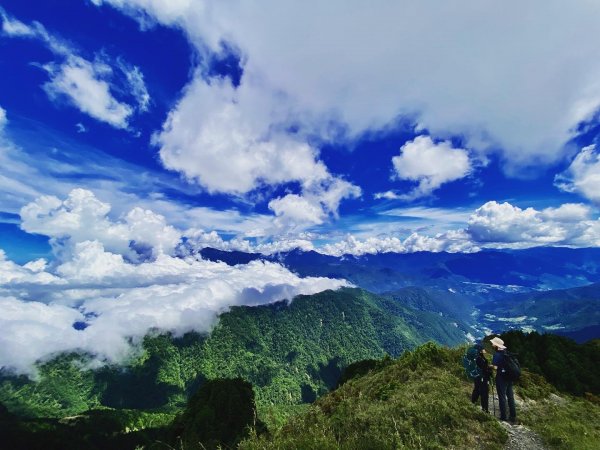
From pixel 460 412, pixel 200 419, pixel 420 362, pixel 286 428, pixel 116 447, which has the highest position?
pixel 420 362

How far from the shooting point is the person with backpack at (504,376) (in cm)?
1522

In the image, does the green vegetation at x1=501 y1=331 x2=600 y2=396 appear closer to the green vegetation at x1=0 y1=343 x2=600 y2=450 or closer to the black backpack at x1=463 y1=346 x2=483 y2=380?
the green vegetation at x1=0 y1=343 x2=600 y2=450

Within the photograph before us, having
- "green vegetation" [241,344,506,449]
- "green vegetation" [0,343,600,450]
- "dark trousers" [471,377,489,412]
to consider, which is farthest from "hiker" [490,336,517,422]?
"green vegetation" [241,344,506,449]

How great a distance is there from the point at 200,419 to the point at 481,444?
78201 mm

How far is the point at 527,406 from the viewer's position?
58.6 ft

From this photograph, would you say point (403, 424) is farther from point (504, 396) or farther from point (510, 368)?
point (510, 368)

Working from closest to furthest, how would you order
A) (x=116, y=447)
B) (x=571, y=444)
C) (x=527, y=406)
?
(x=571, y=444) → (x=527, y=406) → (x=116, y=447)

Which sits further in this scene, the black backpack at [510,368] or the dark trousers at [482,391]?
the dark trousers at [482,391]

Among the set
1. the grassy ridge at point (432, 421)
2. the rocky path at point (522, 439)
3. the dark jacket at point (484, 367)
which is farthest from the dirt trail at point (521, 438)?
the dark jacket at point (484, 367)

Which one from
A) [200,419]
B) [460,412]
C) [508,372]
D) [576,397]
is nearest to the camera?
[460,412]

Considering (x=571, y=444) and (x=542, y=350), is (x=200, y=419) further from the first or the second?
(x=571, y=444)

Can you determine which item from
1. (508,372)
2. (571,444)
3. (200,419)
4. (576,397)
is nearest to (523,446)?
(571,444)

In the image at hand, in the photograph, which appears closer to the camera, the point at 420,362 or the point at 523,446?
the point at 523,446

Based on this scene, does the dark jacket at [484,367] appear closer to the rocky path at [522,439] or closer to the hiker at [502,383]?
the hiker at [502,383]
